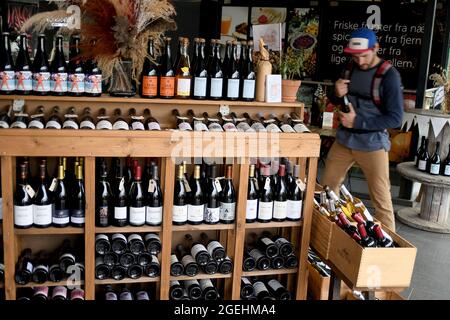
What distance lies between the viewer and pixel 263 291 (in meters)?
2.84

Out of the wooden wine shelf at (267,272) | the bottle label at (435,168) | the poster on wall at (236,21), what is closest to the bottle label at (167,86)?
the wooden wine shelf at (267,272)

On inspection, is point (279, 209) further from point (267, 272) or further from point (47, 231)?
point (47, 231)

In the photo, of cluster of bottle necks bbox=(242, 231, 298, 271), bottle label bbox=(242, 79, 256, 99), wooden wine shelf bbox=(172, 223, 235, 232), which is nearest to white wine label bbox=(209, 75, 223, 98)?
bottle label bbox=(242, 79, 256, 99)

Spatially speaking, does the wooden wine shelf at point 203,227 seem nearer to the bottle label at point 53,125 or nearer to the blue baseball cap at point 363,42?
the bottle label at point 53,125

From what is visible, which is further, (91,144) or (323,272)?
(323,272)

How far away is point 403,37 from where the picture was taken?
7.03 metres

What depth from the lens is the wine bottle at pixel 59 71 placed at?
274cm

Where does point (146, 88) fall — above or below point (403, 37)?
below

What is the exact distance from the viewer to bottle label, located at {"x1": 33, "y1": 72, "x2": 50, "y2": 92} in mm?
2713

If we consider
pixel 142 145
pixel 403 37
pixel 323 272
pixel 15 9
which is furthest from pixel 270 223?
pixel 403 37

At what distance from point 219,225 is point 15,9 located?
3.97 m

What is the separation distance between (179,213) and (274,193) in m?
0.57
